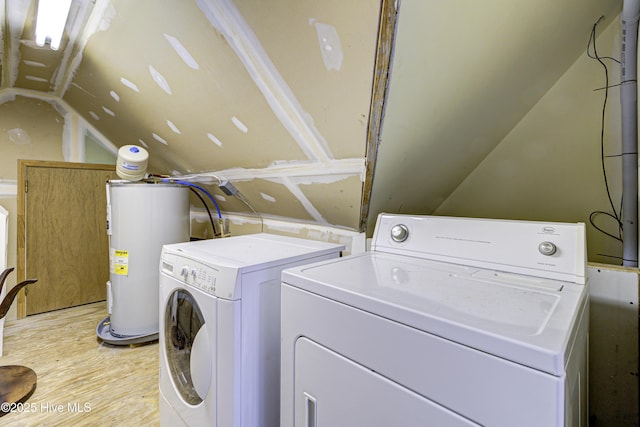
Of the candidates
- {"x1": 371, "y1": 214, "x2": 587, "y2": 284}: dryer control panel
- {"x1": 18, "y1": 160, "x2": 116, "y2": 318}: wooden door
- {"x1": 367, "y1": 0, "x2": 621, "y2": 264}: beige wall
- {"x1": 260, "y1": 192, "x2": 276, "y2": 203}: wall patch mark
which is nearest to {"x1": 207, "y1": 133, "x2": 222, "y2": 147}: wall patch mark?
{"x1": 260, "y1": 192, "x2": 276, "y2": 203}: wall patch mark

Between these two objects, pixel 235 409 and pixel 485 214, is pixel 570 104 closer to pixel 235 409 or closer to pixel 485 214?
pixel 485 214

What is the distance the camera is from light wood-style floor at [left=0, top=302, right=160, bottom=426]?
5.62 feet

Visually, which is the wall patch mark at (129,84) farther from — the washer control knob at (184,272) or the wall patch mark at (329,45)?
the wall patch mark at (329,45)

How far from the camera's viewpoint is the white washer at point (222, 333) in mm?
1165

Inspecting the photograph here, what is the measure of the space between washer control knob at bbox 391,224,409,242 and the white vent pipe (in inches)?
32.5

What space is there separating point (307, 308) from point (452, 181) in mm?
1527

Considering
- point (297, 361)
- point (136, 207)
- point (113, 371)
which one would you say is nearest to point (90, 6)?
point (136, 207)

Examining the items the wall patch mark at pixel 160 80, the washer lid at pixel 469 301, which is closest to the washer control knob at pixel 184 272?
the washer lid at pixel 469 301

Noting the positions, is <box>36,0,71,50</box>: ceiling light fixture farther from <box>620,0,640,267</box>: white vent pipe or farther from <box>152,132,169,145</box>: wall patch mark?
<box>620,0,640,267</box>: white vent pipe

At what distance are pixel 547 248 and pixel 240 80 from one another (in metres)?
1.40

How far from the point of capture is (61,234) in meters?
3.11

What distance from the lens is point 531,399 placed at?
55 cm

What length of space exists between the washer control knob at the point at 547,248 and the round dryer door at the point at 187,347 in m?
1.26

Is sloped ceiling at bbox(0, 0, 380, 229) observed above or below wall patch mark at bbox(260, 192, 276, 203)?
above
